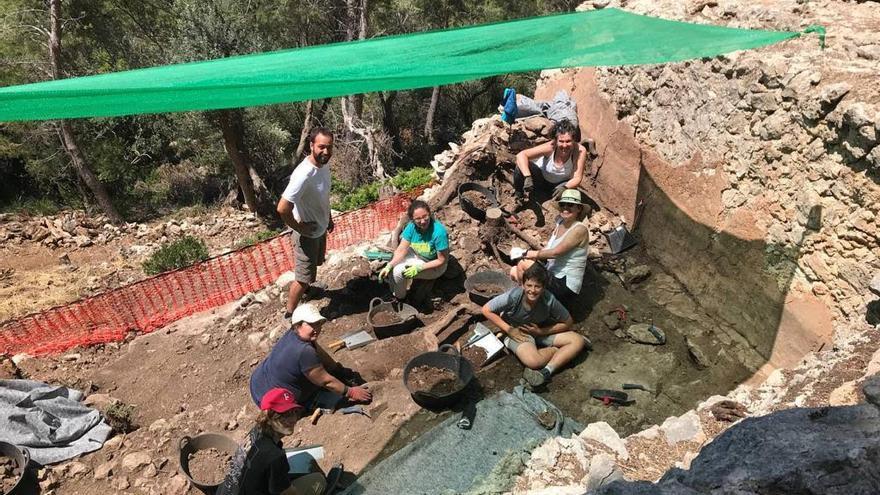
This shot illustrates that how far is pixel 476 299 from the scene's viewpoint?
18.7ft

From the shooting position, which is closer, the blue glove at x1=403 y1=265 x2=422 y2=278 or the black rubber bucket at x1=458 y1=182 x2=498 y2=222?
the blue glove at x1=403 y1=265 x2=422 y2=278

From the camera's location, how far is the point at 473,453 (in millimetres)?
3820

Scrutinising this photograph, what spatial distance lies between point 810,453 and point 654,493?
60cm

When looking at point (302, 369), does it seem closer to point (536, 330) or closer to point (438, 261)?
point (438, 261)

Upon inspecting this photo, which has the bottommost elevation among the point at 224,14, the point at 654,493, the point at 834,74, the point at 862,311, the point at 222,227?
the point at 222,227

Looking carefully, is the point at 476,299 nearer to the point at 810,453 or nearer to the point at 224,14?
the point at 810,453

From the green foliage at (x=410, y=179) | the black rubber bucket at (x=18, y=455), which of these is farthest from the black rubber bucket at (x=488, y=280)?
the green foliage at (x=410, y=179)

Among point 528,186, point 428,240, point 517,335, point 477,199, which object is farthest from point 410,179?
point 517,335

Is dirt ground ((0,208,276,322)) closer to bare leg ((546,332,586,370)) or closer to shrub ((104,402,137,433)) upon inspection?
shrub ((104,402,137,433))

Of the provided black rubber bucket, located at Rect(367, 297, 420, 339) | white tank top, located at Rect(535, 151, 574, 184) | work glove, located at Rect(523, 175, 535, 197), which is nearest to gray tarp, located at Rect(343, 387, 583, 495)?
black rubber bucket, located at Rect(367, 297, 420, 339)

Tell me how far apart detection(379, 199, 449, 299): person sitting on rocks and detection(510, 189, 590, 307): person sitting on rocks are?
0.99m

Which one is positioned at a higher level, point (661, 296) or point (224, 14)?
point (224, 14)

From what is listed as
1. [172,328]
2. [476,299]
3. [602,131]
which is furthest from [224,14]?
[476,299]

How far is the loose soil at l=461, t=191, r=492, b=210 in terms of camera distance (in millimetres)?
7059
